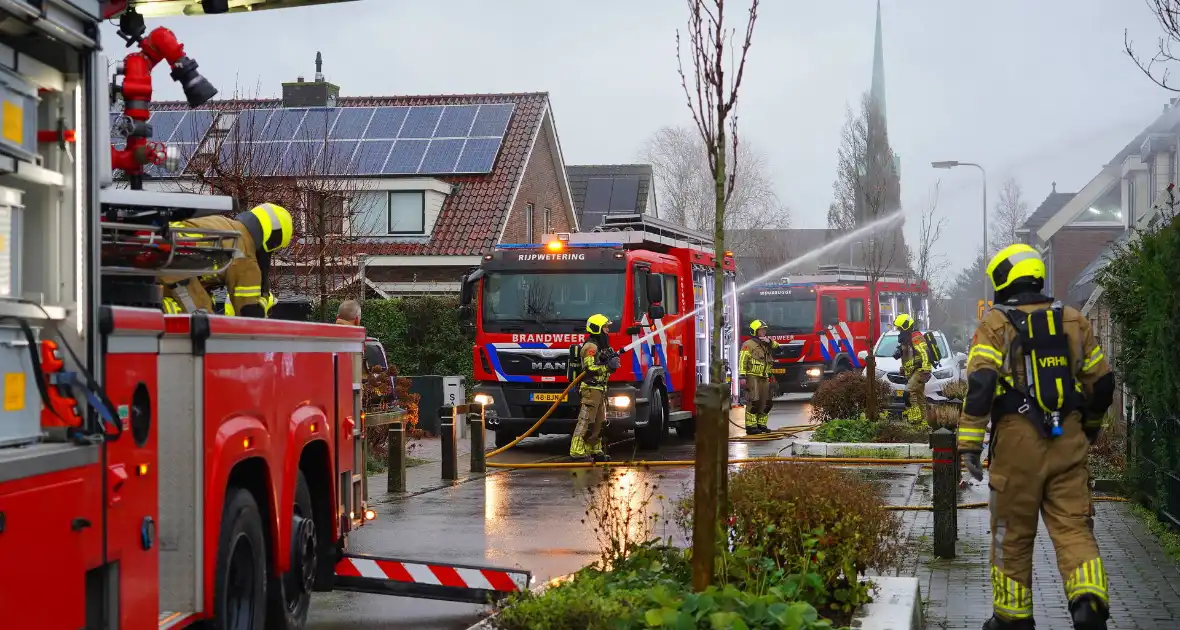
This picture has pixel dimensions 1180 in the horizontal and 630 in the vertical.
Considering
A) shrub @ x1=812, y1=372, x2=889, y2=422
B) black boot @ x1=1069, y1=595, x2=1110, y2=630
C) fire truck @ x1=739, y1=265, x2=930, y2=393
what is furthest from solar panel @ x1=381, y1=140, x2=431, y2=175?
black boot @ x1=1069, y1=595, x2=1110, y2=630

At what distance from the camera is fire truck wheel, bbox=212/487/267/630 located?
18.1ft

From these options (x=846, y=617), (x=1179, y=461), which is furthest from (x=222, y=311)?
(x=1179, y=461)

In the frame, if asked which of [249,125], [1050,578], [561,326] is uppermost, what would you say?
[249,125]

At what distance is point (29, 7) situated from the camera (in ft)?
13.0

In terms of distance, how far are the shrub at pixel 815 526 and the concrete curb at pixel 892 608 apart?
7 cm

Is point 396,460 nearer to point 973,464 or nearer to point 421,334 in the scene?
point 973,464

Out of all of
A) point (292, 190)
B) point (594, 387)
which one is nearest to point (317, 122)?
point (292, 190)

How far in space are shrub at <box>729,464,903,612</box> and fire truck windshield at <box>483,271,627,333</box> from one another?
11.5 meters

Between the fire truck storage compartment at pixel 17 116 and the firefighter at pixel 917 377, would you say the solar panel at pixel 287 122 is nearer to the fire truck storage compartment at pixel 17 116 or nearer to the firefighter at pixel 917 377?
the firefighter at pixel 917 377

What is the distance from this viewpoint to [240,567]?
19.4 feet

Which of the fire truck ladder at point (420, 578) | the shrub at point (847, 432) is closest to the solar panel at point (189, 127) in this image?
the shrub at point (847, 432)

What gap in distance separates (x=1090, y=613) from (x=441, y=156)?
32.0m

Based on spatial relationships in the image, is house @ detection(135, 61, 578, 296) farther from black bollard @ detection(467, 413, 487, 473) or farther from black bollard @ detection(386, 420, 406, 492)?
black bollard @ detection(386, 420, 406, 492)

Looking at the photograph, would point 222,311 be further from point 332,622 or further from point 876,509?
point 876,509
